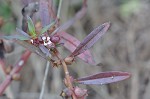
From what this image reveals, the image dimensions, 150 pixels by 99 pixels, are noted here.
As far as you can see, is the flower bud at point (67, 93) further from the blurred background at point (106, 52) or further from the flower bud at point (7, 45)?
the blurred background at point (106, 52)

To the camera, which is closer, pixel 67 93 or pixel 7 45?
pixel 67 93

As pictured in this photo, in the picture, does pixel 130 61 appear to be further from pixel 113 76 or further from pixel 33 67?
pixel 113 76

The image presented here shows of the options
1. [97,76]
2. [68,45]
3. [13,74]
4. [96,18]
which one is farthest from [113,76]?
[96,18]

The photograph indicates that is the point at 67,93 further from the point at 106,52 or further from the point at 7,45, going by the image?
the point at 106,52

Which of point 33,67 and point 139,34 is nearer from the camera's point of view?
point 33,67

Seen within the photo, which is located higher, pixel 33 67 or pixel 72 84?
pixel 33 67

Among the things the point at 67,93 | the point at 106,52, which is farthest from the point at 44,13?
the point at 106,52

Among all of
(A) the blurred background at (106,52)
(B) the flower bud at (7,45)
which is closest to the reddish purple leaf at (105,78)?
(B) the flower bud at (7,45)
